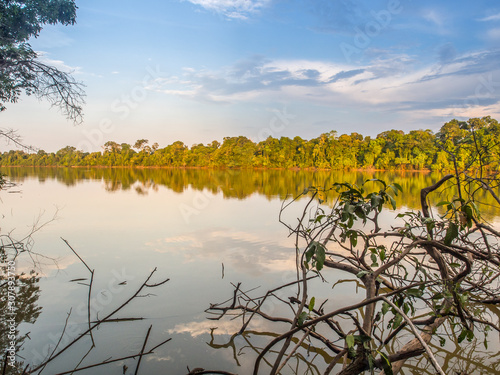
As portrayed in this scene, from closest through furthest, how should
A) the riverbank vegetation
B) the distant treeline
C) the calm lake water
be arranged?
the riverbank vegetation → the calm lake water → the distant treeline

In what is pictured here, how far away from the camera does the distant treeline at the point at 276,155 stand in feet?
154

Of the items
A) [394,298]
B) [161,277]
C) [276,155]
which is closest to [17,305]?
[161,277]

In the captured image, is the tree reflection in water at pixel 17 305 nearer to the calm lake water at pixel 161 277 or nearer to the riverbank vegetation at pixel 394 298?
the calm lake water at pixel 161 277

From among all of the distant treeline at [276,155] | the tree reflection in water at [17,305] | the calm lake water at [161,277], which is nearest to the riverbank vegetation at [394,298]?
the calm lake water at [161,277]

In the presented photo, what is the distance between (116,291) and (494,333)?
375cm

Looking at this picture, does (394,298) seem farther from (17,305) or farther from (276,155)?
(276,155)

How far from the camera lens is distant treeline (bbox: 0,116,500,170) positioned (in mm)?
47062

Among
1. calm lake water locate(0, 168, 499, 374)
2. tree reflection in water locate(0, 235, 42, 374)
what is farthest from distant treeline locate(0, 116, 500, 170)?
tree reflection in water locate(0, 235, 42, 374)

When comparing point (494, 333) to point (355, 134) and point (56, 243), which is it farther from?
point (355, 134)

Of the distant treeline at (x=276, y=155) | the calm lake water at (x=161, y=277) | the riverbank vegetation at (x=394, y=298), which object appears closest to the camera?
the riverbank vegetation at (x=394, y=298)

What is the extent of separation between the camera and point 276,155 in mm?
55000

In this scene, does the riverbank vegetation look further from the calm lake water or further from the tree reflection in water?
the tree reflection in water

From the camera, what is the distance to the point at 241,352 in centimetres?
258

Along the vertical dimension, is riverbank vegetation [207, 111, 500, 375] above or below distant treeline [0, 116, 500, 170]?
below
